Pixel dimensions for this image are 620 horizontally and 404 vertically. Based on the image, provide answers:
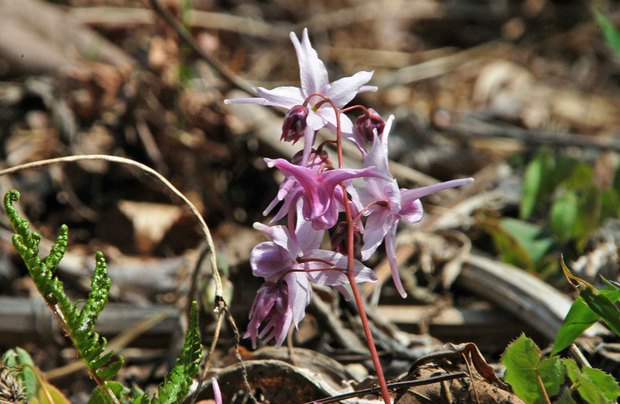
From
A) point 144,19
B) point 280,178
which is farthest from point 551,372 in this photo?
point 144,19

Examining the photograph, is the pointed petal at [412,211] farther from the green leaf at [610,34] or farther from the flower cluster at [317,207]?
the green leaf at [610,34]

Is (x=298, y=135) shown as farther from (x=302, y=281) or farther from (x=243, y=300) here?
(x=243, y=300)

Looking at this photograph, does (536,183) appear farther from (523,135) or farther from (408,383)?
(408,383)

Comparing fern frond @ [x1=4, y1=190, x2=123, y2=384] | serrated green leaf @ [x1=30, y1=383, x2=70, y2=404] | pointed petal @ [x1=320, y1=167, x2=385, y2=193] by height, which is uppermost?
pointed petal @ [x1=320, y1=167, x2=385, y2=193]

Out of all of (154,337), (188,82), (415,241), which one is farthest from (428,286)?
(188,82)

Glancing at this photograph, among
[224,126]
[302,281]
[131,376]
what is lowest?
[302,281]

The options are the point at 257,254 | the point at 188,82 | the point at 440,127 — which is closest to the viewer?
the point at 257,254

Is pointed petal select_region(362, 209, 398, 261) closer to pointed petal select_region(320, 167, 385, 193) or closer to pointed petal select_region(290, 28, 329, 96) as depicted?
pointed petal select_region(320, 167, 385, 193)

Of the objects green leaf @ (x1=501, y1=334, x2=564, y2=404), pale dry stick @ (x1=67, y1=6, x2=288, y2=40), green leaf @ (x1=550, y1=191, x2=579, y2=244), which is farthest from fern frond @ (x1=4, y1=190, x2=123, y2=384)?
pale dry stick @ (x1=67, y1=6, x2=288, y2=40)
